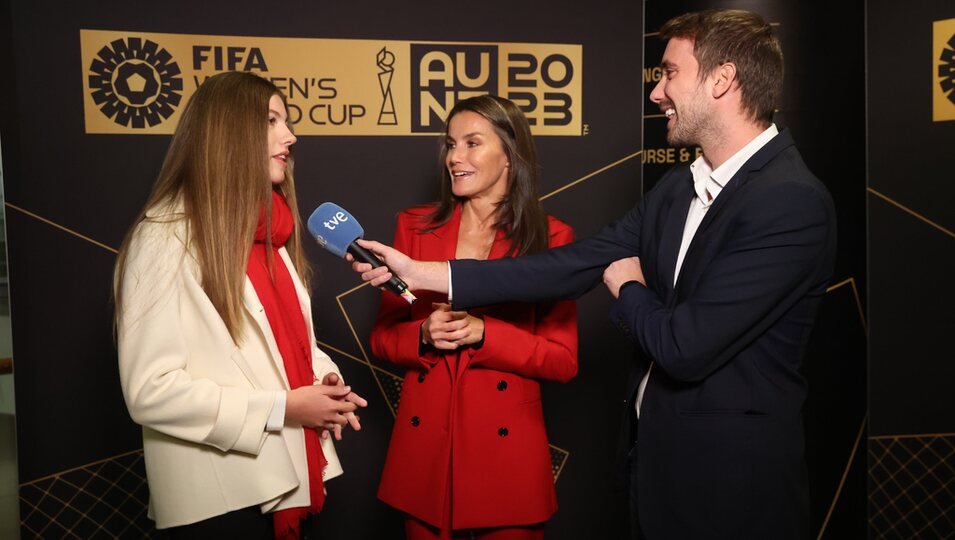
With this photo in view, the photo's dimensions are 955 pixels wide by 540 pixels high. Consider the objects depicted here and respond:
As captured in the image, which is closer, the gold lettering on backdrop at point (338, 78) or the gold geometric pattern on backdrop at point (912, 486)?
the gold lettering on backdrop at point (338, 78)

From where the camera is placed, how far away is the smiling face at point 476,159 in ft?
8.70

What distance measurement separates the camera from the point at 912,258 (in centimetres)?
345

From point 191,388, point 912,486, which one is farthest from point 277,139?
point 912,486

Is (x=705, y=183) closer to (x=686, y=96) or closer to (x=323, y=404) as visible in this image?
(x=686, y=96)

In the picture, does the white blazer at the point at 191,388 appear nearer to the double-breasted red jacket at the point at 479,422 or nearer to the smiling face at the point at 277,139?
the smiling face at the point at 277,139

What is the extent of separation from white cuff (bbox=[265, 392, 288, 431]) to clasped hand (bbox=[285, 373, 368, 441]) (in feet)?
0.06

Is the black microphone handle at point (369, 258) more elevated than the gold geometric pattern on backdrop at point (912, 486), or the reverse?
the black microphone handle at point (369, 258)

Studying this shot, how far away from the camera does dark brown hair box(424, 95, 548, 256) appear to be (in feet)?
8.73

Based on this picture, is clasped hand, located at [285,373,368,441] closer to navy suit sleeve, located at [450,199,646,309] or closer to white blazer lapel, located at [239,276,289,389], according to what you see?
white blazer lapel, located at [239,276,289,389]

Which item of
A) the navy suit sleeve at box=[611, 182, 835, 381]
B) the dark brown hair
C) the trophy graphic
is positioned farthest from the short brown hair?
the trophy graphic

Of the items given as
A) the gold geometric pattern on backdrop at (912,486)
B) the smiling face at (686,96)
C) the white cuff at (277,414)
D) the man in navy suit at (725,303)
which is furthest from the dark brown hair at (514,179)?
the gold geometric pattern on backdrop at (912,486)

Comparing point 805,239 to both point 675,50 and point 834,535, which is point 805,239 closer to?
point 675,50

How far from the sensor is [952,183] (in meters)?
3.38

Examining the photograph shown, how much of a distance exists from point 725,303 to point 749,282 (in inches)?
2.8
